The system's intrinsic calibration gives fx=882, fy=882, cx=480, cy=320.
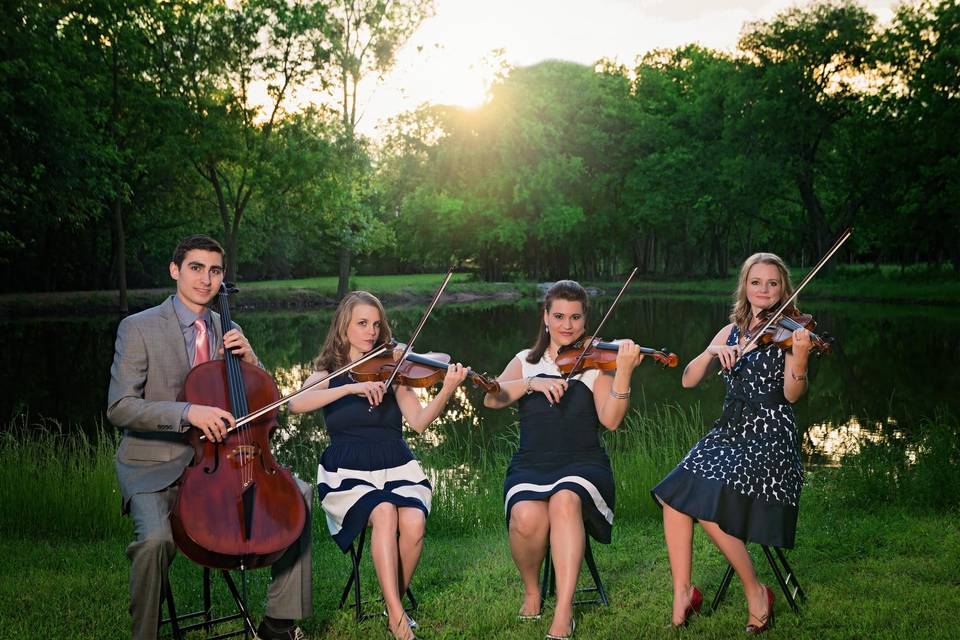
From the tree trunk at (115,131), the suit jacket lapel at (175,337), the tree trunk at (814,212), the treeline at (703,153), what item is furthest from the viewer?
the tree trunk at (814,212)

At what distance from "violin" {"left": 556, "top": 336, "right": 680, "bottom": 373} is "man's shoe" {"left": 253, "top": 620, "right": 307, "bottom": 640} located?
1544mm

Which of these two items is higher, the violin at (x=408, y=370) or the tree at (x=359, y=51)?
the tree at (x=359, y=51)

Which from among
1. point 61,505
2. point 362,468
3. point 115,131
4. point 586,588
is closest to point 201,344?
point 362,468

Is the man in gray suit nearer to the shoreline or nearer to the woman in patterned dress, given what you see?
the woman in patterned dress

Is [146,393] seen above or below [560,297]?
→ below

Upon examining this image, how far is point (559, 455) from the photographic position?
3.85 m

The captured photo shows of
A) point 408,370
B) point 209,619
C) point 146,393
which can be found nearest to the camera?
point 146,393

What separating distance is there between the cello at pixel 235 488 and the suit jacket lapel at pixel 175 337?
9.3 inches

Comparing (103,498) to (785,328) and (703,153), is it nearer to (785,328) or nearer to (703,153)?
(785,328)

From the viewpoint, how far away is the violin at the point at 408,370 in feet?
12.5

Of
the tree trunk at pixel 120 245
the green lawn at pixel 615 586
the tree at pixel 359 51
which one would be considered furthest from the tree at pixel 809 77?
the green lawn at pixel 615 586

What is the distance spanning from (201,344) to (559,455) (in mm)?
1573

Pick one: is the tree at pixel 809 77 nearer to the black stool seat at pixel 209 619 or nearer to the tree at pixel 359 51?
the tree at pixel 359 51

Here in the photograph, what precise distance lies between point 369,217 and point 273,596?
3082cm
